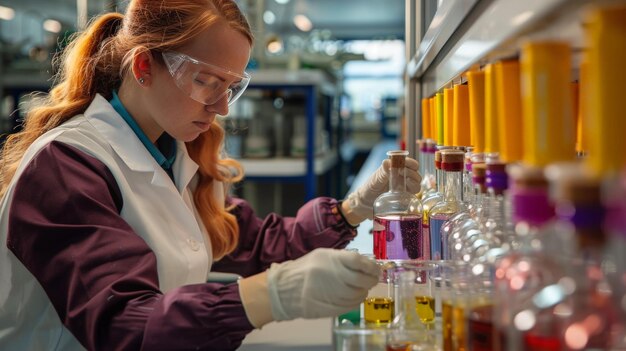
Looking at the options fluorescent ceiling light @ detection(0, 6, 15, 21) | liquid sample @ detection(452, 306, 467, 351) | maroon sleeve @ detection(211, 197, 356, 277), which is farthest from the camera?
fluorescent ceiling light @ detection(0, 6, 15, 21)

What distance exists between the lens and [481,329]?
806 millimetres

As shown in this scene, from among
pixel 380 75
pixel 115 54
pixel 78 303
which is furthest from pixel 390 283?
pixel 380 75

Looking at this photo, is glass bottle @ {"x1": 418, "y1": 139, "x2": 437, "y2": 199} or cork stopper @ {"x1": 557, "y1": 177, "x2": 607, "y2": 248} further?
glass bottle @ {"x1": 418, "y1": 139, "x2": 437, "y2": 199}

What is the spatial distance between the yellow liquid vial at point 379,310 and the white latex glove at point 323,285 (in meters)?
0.06

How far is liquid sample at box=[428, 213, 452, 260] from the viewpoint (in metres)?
1.36

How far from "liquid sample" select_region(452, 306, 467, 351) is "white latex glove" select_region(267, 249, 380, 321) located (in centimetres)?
22

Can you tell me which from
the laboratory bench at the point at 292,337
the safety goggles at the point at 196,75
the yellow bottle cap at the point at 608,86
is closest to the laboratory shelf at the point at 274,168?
the safety goggles at the point at 196,75

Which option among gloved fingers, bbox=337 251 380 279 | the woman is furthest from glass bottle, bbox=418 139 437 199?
gloved fingers, bbox=337 251 380 279

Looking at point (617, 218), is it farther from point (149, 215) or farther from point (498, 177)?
point (149, 215)

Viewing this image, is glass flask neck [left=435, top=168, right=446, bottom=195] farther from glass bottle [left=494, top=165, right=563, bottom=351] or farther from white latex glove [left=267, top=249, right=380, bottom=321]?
glass bottle [left=494, top=165, right=563, bottom=351]

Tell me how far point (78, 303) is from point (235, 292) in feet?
1.05

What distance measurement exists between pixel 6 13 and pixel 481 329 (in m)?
13.2

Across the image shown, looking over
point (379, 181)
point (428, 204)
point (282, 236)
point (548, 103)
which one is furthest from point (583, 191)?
point (282, 236)

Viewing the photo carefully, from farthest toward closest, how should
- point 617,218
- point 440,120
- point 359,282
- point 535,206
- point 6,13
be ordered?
point 6,13
point 440,120
point 359,282
point 535,206
point 617,218
